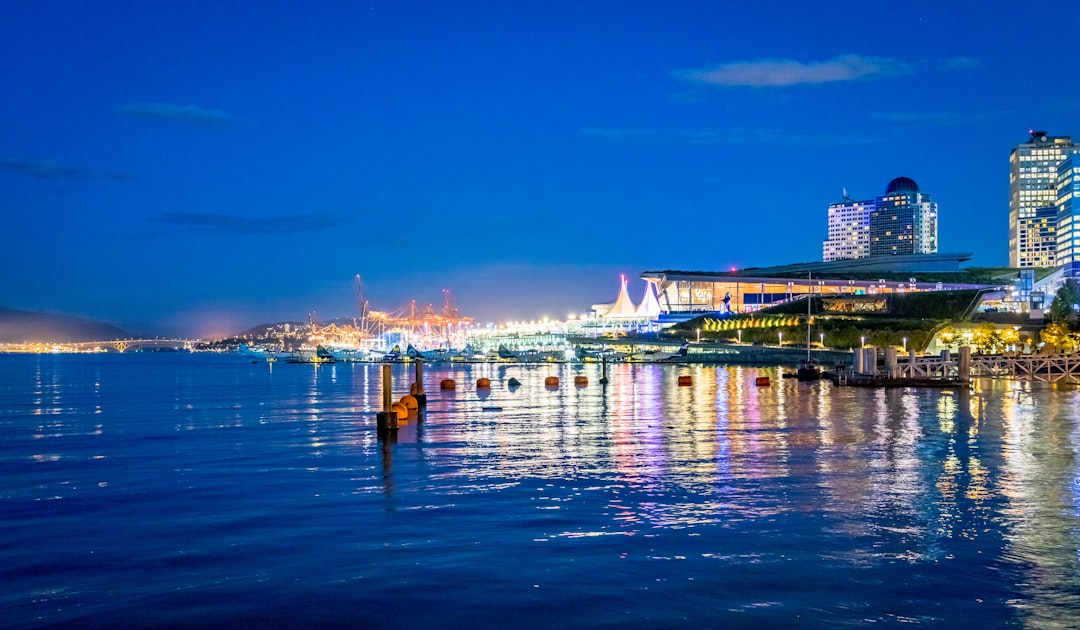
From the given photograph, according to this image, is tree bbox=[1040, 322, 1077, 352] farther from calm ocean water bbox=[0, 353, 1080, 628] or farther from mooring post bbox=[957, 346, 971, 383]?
calm ocean water bbox=[0, 353, 1080, 628]

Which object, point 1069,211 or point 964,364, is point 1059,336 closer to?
point 964,364

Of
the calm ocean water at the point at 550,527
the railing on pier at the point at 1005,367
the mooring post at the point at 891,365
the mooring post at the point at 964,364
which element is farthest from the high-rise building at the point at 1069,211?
the calm ocean water at the point at 550,527

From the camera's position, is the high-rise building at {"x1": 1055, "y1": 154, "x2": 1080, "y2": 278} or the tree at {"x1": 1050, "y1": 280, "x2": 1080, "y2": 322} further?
the high-rise building at {"x1": 1055, "y1": 154, "x2": 1080, "y2": 278}

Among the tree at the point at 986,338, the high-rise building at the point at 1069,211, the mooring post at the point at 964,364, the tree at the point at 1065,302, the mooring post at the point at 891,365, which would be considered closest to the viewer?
the mooring post at the point at 964,364

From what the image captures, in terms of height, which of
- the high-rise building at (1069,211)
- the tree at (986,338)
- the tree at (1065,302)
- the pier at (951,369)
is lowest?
the pier at (951,369)

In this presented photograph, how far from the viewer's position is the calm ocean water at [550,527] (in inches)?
442

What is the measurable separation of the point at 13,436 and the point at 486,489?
21.8 metres

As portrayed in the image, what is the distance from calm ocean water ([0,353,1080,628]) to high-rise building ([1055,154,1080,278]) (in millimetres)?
160839

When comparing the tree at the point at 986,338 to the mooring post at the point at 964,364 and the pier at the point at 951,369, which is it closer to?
the pier at the point at 951,369

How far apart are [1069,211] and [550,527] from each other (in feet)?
617

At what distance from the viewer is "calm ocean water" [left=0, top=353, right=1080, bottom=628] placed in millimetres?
11219

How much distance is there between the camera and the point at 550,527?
1547 centimetres

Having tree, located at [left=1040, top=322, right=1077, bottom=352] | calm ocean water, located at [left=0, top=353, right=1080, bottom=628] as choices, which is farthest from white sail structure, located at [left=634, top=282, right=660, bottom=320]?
calm ocean water, located at [left=0, top=353, right=1080, bottom=628]

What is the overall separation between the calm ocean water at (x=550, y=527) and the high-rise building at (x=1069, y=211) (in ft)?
528
